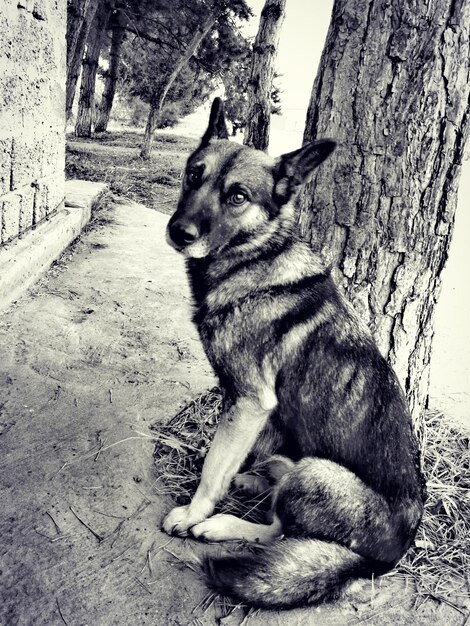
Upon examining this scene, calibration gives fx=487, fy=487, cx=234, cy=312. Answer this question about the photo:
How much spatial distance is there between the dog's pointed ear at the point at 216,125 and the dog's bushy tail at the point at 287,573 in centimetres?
213

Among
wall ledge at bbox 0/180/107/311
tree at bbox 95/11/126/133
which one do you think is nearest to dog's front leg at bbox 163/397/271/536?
wall ledge at bbox 0/180/107/311

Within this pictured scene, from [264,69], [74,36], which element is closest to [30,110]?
[264,69]

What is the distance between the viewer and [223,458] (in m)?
2.34

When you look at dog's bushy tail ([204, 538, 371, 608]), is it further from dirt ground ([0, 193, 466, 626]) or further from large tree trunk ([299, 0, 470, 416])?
large tree trunk ([299, 0, 470, 416])

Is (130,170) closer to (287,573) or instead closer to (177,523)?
(177,523)

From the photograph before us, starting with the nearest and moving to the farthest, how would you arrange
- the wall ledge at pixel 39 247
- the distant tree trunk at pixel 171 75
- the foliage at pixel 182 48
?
the wall ledge at pixel 39 247 < the distant tree trunk at pixel 171 75 < the foliage at pixel 182 48

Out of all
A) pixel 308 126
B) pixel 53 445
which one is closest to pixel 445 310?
pixel 308 126

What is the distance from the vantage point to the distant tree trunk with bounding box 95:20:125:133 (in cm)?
1811

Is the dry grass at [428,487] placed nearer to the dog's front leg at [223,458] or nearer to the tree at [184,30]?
the dog's front leg at [223,458]

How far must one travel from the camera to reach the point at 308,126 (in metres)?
2.83

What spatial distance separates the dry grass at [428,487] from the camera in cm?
230

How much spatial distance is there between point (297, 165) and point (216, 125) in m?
0.69

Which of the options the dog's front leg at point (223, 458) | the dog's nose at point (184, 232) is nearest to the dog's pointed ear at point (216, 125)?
the dog's nose at point (184, 232)

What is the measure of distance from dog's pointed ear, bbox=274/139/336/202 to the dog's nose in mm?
486
